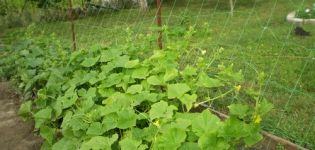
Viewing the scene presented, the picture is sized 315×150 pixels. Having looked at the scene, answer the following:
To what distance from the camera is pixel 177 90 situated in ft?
9.32

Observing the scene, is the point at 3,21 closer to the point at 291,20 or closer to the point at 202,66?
the point at 291,20

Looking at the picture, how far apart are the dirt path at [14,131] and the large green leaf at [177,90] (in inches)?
54.8

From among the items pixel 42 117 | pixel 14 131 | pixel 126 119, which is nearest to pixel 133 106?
pixel 126 119

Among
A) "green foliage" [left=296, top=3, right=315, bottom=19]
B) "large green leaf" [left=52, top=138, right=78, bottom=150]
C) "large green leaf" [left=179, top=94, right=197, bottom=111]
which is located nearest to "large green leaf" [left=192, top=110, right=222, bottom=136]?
"large green leaf" [left=179, top=94, right=197, bottom=111]

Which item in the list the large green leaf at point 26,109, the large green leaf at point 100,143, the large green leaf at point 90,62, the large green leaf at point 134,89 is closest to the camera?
the large green leaf at point 100,143

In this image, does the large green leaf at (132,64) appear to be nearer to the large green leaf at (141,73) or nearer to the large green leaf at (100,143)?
the large green leaf at (141,73)

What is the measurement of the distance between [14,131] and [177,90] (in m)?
1.89

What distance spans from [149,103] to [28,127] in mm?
1553

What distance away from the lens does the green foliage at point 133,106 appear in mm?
2262

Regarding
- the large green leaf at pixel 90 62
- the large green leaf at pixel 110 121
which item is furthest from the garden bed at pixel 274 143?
the large green leaf at pixel 90 62

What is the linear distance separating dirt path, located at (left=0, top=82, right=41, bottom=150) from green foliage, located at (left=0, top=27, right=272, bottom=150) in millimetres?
243

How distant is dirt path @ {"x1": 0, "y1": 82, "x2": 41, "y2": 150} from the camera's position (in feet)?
11.9

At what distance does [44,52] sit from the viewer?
17.3ft

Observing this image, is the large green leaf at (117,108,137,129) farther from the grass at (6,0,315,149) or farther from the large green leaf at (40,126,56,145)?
the grass at (6,0,315,149)
